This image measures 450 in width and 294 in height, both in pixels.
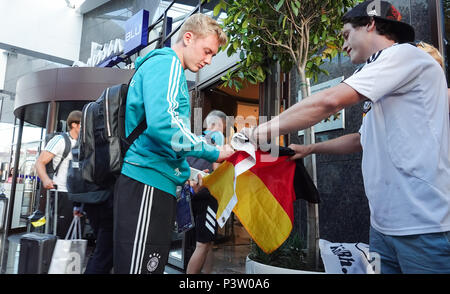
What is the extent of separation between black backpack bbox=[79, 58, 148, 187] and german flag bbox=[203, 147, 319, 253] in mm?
736

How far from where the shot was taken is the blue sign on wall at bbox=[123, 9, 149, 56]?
31.2ft

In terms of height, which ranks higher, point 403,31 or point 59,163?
point 403,31

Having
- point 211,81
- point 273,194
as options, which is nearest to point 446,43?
point 273,194

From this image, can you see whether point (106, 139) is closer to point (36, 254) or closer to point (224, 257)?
point (36, 254)

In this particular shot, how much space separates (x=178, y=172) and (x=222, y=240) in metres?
5.67

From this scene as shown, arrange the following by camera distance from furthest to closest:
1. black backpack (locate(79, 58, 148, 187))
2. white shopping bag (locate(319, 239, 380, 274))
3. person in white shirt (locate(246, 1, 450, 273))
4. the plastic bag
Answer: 1. the plastic bag
2. white shopping bag (locate(319, 239, 380, 274))
3. black backpack (locate(79, 58, 148, 187))
4. person in white shirt (locate(246, 1, 450, 273))

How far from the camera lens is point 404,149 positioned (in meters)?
1.19

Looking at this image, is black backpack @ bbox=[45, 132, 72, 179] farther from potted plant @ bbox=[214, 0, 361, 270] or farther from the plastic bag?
the plastic bag

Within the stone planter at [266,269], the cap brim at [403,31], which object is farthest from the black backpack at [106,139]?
the cap brim at [403,31]

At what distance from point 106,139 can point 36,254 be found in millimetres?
1093

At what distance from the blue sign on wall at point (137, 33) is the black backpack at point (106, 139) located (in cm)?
866

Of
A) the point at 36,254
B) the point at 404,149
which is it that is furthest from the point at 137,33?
the point at 404,149

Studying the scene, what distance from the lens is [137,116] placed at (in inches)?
60.7

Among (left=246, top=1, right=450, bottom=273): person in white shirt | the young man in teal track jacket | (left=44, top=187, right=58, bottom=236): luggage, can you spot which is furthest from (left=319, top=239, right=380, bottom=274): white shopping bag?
(left=44, top=187, right=58, bottom=236): luggage
